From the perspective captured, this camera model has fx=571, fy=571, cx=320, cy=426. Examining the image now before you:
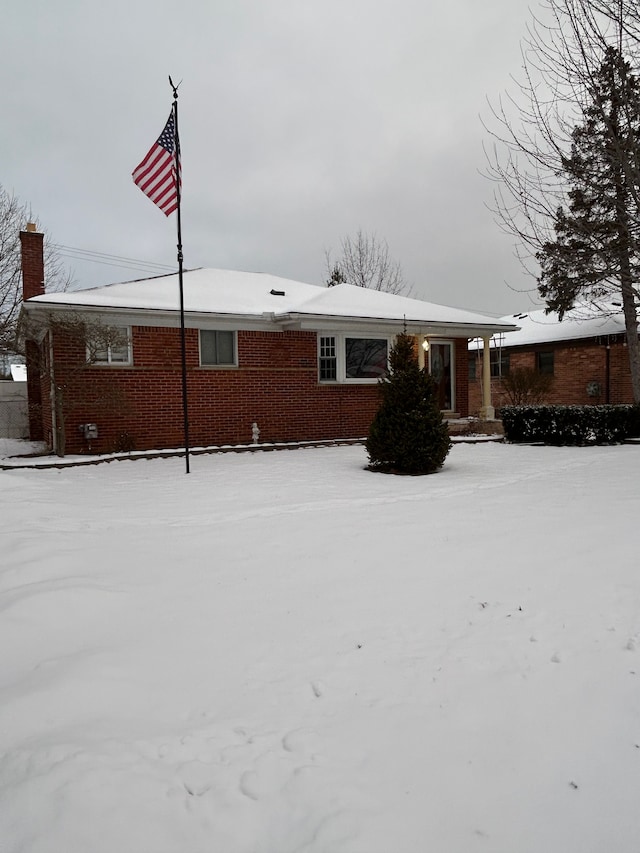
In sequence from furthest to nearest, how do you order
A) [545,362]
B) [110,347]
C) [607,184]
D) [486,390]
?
[545,362]
[486,390]
[110,347]
[607,184]

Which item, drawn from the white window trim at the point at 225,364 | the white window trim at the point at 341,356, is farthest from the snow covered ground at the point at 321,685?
the white window trim at the point at 341,356

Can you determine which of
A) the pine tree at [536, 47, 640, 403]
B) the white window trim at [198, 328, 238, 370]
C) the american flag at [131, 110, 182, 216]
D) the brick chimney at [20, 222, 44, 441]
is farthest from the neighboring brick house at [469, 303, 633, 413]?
the brick chimney at [20, 222, 44, 441]

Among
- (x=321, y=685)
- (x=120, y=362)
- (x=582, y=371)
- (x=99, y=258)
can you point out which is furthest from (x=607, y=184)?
(x=99, y=258)

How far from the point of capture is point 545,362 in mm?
23234

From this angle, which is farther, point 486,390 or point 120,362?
point 486,390

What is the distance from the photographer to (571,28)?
21.9 ft

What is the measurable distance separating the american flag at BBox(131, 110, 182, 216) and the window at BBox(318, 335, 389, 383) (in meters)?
5.48

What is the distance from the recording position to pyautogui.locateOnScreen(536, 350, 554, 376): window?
23.0 meters

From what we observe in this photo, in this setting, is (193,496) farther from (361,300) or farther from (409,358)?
(361,300)

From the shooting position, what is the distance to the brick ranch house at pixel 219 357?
11.3m

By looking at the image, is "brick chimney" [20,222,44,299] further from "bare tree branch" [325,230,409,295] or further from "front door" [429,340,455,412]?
"bare tree branch" [325,230,409,295]

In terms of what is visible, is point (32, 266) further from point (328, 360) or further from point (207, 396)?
point (328, 360)

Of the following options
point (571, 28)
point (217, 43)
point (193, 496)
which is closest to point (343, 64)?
point (217, 43)

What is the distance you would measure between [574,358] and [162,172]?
1795 centimetres
